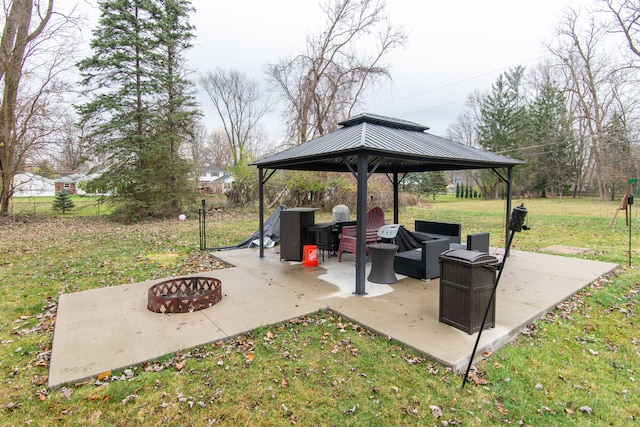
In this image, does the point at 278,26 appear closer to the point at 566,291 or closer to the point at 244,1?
the point at 244,1

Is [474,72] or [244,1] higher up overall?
[474,72]

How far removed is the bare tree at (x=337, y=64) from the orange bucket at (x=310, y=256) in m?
11.0

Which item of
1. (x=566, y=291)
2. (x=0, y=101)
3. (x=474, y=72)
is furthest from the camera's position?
(x=474, y=72)

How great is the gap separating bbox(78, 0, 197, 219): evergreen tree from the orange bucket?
10037mm

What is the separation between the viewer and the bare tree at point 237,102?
2764 cm

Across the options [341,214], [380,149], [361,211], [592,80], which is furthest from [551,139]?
[361,211]

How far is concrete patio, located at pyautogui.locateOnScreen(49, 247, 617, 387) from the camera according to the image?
295cm

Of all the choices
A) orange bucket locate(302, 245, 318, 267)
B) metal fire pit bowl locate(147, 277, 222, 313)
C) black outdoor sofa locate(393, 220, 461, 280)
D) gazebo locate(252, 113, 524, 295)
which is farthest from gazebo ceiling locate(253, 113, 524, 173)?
metal fire pit bowl locate(147, 277, 222, 313)

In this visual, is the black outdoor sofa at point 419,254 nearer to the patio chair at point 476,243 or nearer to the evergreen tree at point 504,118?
the patio chair at point 476,243

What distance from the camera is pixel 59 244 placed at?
8.53 meters

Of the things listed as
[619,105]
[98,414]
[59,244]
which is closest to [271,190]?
[59,244]

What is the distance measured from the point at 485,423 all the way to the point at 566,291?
3.38 meters

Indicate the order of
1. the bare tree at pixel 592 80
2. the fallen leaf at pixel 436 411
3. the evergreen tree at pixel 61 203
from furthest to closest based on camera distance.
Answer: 1. the bare tree at pixel 592 80
2. the evergreen tree at pixel 61 203
3. the fallen leaf at pixel 436 411

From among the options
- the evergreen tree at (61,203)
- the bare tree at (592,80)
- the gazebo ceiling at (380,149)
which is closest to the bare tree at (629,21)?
the bare tree at (592,80)
